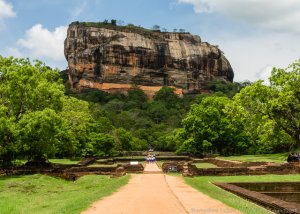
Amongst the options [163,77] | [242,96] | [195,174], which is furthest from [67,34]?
[195,174]

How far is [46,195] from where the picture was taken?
54.2 feet

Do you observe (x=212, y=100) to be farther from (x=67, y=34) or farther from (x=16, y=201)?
(x=67, y=34)

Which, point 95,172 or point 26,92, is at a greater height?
point 26,92

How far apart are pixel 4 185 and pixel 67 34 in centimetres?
12318

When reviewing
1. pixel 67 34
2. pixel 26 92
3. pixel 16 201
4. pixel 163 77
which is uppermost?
pixel 67 34

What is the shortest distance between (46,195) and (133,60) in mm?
115451

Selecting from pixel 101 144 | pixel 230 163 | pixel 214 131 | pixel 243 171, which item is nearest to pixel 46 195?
pixel 243 171

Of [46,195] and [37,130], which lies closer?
[46,195]

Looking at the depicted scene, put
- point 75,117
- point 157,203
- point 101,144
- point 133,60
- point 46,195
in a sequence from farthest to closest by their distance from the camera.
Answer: point 133,60, point 101,144, point 75,117, point 46,195, point 157,203

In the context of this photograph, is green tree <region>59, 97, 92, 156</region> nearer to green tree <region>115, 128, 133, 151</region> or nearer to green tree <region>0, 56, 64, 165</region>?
green tree <region>0, 56, 64, 165</region>

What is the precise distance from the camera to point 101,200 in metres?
12.8

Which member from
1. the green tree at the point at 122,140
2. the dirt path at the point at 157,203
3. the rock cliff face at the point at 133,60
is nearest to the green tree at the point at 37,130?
the dirt path at the point at 157,203

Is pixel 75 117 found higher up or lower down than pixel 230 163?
higher up

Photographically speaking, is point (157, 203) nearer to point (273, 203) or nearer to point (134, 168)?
point (273, 203)
